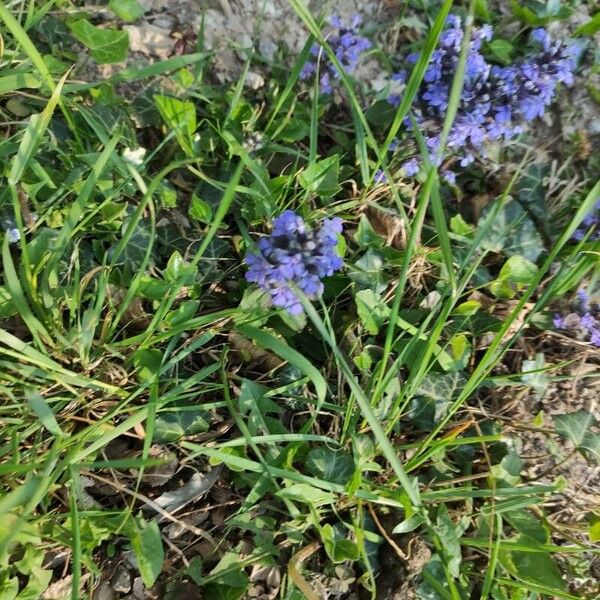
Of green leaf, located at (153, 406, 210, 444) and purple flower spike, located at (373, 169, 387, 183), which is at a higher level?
purple flower spike, located at (373, 169, 387, 183)

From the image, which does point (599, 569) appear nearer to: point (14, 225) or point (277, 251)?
point (277, 251)

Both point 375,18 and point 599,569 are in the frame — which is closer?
point 599,569

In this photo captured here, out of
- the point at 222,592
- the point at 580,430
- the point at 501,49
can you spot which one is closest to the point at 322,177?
the point at 501,49

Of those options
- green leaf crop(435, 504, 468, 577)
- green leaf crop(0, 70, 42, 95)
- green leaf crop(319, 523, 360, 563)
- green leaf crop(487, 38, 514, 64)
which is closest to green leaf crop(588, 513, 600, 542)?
green leaf crop(435, 504, 468, 577)

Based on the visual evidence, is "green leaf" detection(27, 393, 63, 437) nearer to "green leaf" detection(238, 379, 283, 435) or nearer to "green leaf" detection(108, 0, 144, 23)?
"green leaf" detection(238, 379, 283, 435)

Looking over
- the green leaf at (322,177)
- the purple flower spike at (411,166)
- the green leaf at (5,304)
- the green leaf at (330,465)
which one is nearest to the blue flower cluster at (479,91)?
the purple flower spike at (411,166)

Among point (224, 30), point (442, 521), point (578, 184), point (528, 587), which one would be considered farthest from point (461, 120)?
point (528, 587)

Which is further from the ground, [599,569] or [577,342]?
[577,342]
